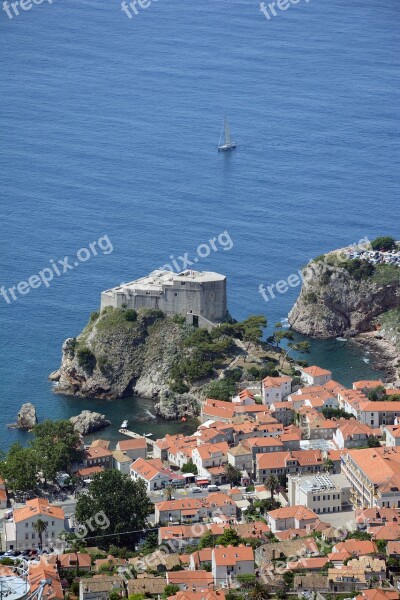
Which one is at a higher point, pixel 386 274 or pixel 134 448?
pixel 386 274

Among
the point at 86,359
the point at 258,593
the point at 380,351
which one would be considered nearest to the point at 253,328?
the point at 380,351

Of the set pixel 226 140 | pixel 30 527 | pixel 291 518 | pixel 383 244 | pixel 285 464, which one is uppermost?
pixel 226 140

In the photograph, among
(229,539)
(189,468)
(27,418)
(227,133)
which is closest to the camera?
(229,539)

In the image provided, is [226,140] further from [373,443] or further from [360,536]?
[360,536]

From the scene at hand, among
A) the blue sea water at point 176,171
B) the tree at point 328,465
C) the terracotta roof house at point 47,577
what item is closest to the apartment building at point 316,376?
the blue sea water at point 176,171

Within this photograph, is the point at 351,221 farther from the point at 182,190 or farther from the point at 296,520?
the point at 296,520

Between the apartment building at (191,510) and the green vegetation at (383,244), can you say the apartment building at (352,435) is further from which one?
the green vegetation at (383,244)

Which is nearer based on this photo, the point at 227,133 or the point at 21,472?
the point at 21,472
